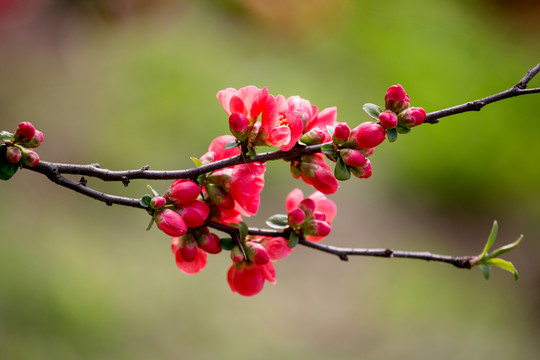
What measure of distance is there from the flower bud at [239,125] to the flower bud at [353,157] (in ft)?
0.27

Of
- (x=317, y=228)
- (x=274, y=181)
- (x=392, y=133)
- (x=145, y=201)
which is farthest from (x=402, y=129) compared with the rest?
(x=274, y=181)

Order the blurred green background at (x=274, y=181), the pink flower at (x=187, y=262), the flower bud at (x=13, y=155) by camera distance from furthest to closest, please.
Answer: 1. the blurred green background at (x=274, y=181)
2. the pink flower at (x=187, y=262)
3. the flower bud at (x=13, y=155)

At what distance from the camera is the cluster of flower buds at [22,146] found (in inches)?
14.8

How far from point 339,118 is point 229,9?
3.18 ft

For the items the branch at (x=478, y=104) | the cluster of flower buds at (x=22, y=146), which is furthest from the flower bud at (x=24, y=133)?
the branch at (x=478, y=104)

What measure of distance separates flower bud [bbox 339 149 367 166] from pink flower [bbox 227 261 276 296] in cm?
13

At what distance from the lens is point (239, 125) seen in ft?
1.31

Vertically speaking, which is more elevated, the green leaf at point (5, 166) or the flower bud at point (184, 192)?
the flower bud at point (184, 192)

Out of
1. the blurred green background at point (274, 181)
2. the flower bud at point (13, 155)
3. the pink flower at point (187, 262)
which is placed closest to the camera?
the flower bud at point (13, 155)

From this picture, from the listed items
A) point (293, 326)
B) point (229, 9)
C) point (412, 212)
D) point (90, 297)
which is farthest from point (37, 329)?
point (229, 9)

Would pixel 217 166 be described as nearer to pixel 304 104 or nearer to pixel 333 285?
pixel 304 104

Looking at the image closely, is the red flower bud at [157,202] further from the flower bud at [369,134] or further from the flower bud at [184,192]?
the flower bud at [369,134]

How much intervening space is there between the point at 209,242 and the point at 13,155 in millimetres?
172

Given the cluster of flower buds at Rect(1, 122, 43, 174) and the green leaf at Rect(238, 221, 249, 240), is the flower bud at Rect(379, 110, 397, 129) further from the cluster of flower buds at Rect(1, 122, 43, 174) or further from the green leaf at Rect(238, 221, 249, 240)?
the cluster of flower buds at Rect(1, 122, 43, 174)
